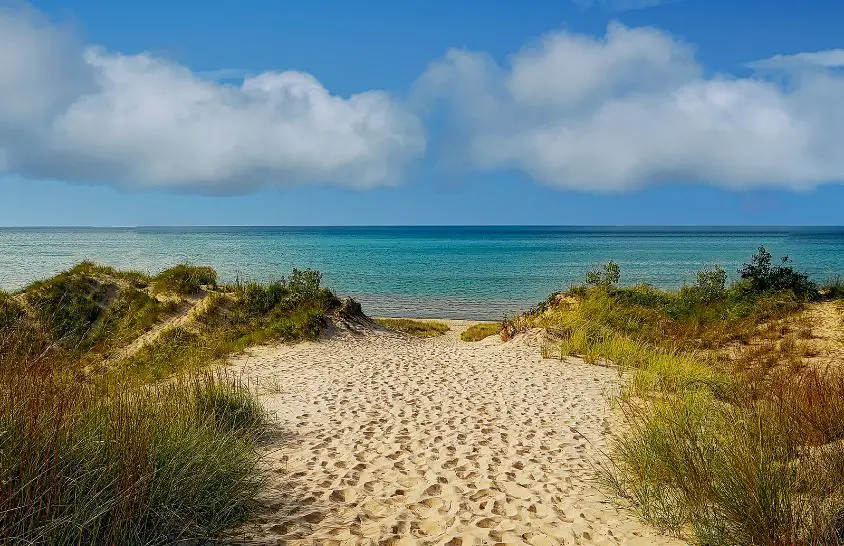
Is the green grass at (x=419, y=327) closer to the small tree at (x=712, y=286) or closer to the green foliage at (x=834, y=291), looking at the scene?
the small tree at (x=712, y=286)

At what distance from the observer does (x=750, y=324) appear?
17609mm

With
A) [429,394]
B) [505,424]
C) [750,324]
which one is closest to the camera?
[505,424]

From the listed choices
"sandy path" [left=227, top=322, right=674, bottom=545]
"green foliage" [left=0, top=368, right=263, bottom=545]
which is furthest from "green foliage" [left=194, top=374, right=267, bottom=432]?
"green foliage" [left=0, top=368, right=263, bottom=545]

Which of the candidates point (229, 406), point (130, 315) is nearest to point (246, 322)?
point (130, 315)

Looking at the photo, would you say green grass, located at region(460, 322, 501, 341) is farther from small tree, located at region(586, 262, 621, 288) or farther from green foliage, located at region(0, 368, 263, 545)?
green foliage, located at region(0, 368, 263, 545)

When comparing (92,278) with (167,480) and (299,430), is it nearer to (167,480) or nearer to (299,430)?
(299,430)

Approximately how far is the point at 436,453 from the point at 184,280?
1697 cm

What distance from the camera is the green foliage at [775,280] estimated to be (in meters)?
19.1

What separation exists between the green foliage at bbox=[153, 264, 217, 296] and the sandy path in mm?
7335

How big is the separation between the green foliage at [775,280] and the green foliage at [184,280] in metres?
19.6

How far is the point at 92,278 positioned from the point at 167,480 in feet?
66.1

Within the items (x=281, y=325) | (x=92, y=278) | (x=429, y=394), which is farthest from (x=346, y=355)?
(x=92, y=278)

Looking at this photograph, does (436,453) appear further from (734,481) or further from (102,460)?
(102,460)

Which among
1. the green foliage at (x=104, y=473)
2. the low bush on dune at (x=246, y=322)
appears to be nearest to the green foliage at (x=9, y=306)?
the low bush on dune at (x=246, y=322)
